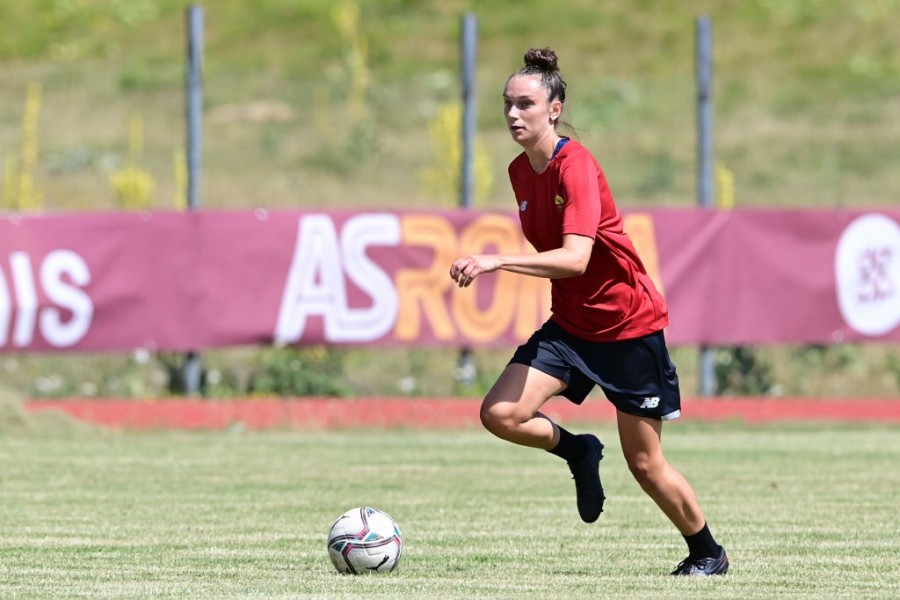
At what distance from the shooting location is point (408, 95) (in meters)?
39.2

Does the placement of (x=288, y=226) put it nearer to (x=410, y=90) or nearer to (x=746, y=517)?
(x=746, y=517)

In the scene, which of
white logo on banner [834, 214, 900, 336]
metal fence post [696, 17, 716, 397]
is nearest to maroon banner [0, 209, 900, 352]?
white logo on banner [834, 214, 900, 336]

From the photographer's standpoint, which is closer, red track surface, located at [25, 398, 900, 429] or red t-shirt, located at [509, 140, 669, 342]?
red t-shirt, located at [509, 140, 669, 342]

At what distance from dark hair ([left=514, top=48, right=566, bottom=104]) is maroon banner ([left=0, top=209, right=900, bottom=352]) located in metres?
9.96

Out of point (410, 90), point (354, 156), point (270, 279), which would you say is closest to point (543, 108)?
point (270, 279)

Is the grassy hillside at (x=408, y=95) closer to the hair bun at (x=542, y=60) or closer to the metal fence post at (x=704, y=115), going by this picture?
the metal fence post at (x=704, y=115)

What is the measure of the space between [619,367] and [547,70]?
1342 mm

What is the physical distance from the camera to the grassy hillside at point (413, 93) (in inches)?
1341

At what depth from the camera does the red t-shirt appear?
7.77m

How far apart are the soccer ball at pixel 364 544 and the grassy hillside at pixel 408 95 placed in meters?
18.5

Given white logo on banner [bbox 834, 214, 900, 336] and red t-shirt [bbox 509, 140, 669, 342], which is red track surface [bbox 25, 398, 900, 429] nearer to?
white logo on banner [bbox 834, 214, 900, 336]

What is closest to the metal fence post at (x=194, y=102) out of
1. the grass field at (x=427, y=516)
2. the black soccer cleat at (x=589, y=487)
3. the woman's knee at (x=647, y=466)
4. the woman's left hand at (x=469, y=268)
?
the grass field at (x=427, y=516)

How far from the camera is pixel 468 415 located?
59.2 feet

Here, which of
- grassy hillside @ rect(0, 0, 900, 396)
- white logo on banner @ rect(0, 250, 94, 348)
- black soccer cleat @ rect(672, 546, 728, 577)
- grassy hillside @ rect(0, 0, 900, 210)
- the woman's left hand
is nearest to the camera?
the woman's left hand
